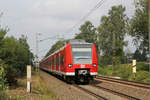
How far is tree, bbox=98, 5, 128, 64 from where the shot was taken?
54.1 meters

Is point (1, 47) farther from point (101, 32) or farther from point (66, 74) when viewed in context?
point (101, 32)

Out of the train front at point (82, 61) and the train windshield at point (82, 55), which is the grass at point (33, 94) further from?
the train windshield at point (82, 55)

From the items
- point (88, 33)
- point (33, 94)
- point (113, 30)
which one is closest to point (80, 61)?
point (33, 94)

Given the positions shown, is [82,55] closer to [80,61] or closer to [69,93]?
[80,61]

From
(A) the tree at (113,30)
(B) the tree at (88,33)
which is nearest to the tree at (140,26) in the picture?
(A) the tree at (113,30)

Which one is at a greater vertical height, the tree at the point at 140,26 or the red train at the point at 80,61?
the tree at the point at 140,26

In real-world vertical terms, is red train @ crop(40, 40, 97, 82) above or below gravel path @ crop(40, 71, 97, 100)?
above

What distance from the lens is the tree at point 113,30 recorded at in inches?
2130

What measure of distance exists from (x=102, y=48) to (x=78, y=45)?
135 ft

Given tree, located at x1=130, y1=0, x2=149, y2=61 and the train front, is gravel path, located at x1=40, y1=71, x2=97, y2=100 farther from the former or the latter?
tree, located at x1=130, y1=0, x2=149, y2=61

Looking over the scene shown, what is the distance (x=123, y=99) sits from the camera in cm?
919

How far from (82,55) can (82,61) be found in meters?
0.45

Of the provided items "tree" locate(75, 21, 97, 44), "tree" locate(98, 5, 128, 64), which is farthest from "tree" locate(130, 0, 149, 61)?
"tree" locate(75, 21, 97, 44)

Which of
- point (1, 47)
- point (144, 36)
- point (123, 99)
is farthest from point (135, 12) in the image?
point (123, 99)
